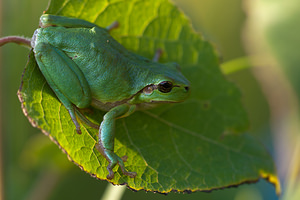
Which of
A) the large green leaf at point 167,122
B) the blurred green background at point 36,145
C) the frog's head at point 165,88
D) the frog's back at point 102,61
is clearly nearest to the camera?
the large green leaf at point 167,122

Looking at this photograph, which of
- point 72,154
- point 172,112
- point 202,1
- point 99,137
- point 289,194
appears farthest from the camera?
point 202,1

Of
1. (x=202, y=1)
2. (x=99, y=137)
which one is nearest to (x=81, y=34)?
(x=99, y=137)

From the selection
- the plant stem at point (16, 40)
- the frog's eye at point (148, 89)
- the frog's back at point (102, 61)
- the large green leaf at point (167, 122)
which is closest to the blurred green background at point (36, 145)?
the large green leaf at point (167, 122)

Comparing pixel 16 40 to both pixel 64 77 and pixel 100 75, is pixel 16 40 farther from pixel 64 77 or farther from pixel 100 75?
pixel 100 75

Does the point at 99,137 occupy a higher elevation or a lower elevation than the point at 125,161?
higher

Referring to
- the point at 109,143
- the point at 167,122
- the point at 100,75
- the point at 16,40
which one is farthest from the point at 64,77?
the point at 167,122

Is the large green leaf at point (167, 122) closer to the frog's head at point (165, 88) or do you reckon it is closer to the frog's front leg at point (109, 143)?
the frog's front leg at point (109, 143)

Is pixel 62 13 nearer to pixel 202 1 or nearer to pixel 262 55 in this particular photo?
pixel 262 55
